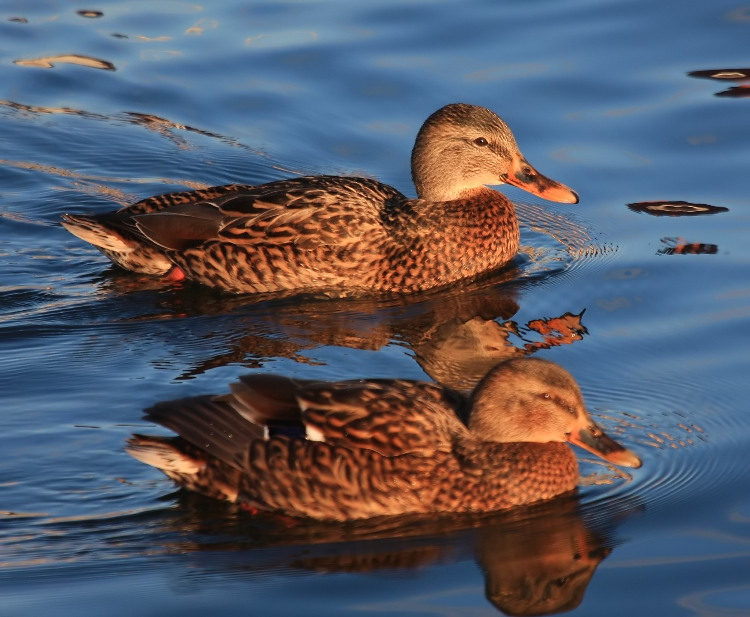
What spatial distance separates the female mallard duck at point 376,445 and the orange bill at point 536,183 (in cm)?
381

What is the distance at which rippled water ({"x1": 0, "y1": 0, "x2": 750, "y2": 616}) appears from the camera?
659 cm

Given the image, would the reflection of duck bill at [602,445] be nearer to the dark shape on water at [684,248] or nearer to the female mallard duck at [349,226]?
the female mallard duck at [349,226]

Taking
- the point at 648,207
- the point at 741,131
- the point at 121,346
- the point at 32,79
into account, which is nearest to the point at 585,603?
the point at 121,346

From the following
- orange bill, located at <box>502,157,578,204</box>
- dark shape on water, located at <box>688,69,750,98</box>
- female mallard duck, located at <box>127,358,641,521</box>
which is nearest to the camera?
female mallard duck, located at <box>127,358,641,521</box>

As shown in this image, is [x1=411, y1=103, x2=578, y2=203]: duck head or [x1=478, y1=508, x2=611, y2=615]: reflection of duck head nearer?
[x1=478, y1=508, x2=611, y2=615]: reflection of duck head

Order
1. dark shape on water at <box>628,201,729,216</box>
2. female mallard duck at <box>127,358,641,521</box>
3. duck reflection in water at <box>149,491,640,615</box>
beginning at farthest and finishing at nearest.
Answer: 1. dark shape on water at <box>628,201,729,216</box>
2. female mallard duck at <box>127,358,641,521</box>
3. duck reflection in water at <box>149,491,640,615</box>

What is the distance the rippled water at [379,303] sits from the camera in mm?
6590

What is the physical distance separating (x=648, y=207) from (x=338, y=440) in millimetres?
4994

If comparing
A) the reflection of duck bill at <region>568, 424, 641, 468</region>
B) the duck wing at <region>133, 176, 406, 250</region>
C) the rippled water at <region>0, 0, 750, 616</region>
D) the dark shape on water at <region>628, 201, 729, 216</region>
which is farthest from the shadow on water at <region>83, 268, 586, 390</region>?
the reflection of duck bill at <region>568, 424, 641, 468</region>

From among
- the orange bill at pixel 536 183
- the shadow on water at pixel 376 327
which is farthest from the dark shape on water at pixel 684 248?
the shadow on water at pixel 376 327

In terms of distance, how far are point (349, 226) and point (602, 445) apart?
3.74 meters

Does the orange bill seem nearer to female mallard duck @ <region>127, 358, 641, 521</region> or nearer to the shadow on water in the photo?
the shadow on water

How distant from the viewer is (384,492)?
23.4 ft

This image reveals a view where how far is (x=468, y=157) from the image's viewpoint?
1109 cm
